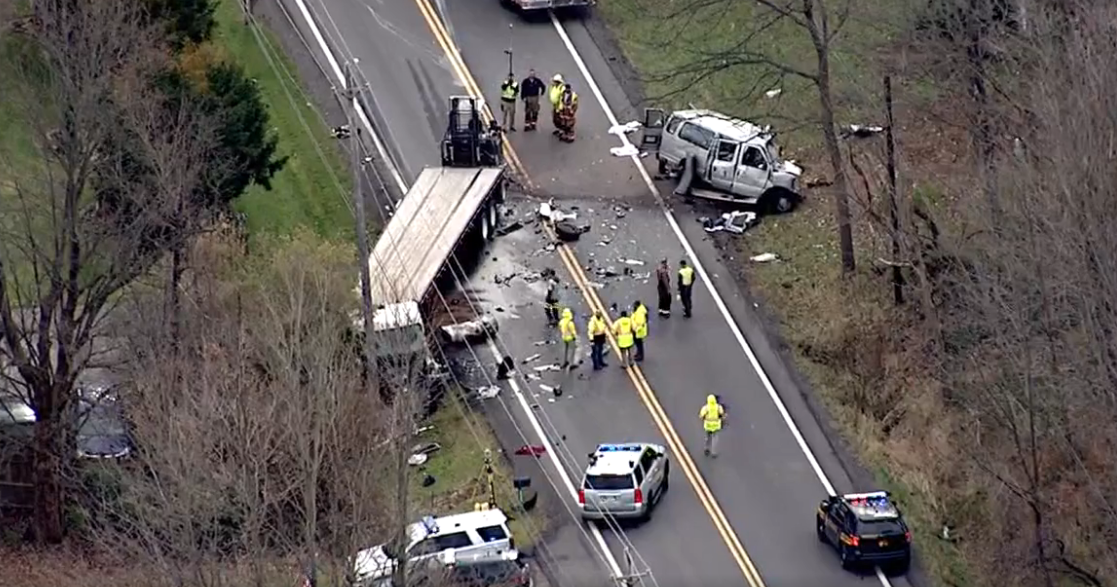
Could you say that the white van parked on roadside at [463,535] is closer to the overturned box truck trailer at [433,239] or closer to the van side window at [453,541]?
the van side window at [453,541]

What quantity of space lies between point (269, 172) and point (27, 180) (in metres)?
4.96

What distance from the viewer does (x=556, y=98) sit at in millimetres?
49625

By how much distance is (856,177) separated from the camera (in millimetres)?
49250

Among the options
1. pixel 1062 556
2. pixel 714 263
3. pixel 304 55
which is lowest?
pixel 1062 556

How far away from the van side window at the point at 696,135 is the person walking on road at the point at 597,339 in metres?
6.40

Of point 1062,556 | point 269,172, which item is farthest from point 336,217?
point 1062,556

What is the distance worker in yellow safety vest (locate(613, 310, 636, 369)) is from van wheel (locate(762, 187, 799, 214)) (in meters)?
6.50

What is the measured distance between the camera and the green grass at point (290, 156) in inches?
1881

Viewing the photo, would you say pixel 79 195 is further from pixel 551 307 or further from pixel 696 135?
pixel 696 135

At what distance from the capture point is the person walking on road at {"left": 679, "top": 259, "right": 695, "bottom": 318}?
4453cm

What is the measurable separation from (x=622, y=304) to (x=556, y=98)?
650 cm

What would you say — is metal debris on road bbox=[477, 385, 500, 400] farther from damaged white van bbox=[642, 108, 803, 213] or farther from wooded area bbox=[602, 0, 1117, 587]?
damaged white van bbox=[642, 108, 803, 213]

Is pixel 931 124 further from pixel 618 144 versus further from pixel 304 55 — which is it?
pixel 304 55

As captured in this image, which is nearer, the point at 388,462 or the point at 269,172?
the point at 388,462
